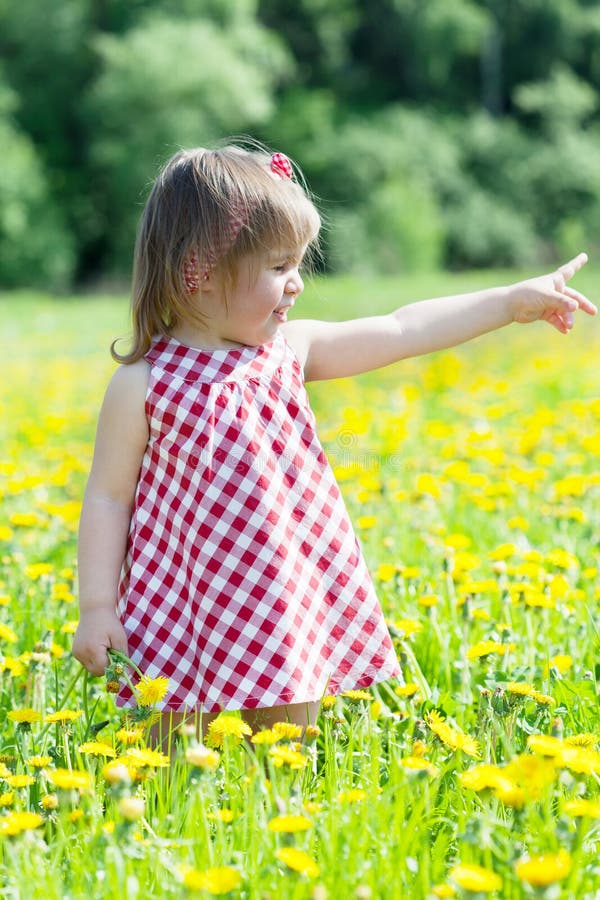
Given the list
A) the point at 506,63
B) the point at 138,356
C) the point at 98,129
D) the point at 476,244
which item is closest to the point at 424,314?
the point at 138,356

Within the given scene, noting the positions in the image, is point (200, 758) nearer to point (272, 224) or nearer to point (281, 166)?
point (272, 224)

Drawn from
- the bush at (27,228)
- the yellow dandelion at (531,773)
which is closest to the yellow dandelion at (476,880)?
the yellow dandelion at (531,773)

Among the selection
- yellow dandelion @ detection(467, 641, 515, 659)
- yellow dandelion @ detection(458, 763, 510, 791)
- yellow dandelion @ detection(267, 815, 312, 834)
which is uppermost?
yellow dandelion @ detection(467, 641, 515, 659)

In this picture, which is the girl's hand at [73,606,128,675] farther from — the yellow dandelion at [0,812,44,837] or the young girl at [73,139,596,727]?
the yellow dandelion at [0,812,44,837]

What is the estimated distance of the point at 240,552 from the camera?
1.63 metres

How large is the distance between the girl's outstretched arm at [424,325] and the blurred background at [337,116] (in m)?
20.6

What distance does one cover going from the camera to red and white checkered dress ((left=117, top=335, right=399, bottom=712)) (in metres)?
1.61

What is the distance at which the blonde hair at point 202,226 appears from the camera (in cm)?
165

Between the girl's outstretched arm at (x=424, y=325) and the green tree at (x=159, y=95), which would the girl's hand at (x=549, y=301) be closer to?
the girl's outstretched arm at (x=424, y=325)

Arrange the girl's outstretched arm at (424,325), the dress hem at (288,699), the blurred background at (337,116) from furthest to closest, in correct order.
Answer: the blurred background at (337,116), the girl's outstretched arm at (424,325), the dress hem at (288,699)

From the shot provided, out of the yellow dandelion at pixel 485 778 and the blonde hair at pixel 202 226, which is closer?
the yellow dandelion at pixel 485 778

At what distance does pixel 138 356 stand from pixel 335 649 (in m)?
0.55

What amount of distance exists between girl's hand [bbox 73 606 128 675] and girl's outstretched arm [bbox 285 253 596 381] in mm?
538

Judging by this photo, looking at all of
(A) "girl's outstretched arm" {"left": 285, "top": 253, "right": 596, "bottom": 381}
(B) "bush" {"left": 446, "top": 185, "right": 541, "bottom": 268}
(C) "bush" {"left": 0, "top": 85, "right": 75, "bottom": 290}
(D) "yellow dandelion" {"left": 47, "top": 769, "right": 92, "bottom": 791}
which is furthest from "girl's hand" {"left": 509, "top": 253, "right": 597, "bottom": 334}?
(B) "bush" {"left": 446, "top": 185, "right": 541, "bottom": 268}
